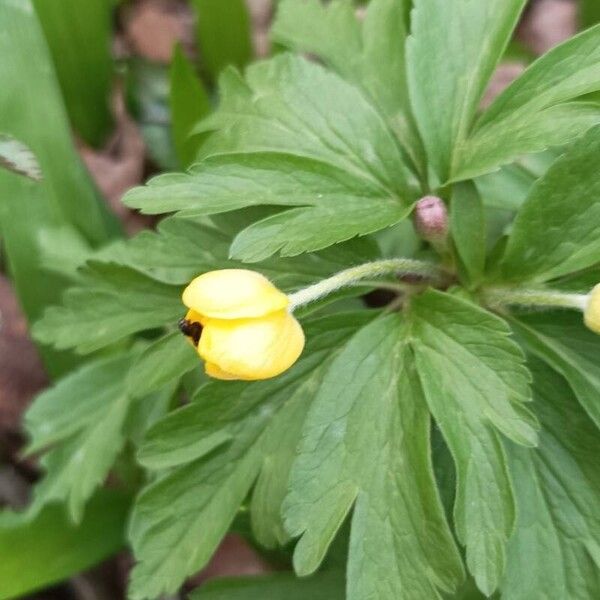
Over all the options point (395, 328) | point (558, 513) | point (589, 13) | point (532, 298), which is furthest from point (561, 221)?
point (589, 13)

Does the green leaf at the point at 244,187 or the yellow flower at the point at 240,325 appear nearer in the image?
the yellow flower at the point at 240,325

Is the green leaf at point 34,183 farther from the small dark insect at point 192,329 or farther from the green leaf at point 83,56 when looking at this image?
the small dark insect at point 192,329

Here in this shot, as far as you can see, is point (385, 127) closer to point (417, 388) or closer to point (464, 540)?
point (417, 388)

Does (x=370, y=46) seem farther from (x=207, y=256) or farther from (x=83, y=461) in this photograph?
(x=83, y=461)

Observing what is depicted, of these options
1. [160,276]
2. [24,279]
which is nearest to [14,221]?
[24,279]

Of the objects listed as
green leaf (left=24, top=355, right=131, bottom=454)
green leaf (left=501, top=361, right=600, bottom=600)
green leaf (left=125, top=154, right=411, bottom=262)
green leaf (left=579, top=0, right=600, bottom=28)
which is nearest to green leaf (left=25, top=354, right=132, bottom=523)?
green leaf (left=24, top=355, right=131, bottom=454)

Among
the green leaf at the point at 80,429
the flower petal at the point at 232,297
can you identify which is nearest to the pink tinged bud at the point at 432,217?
the flower petal at the point at 232,297
